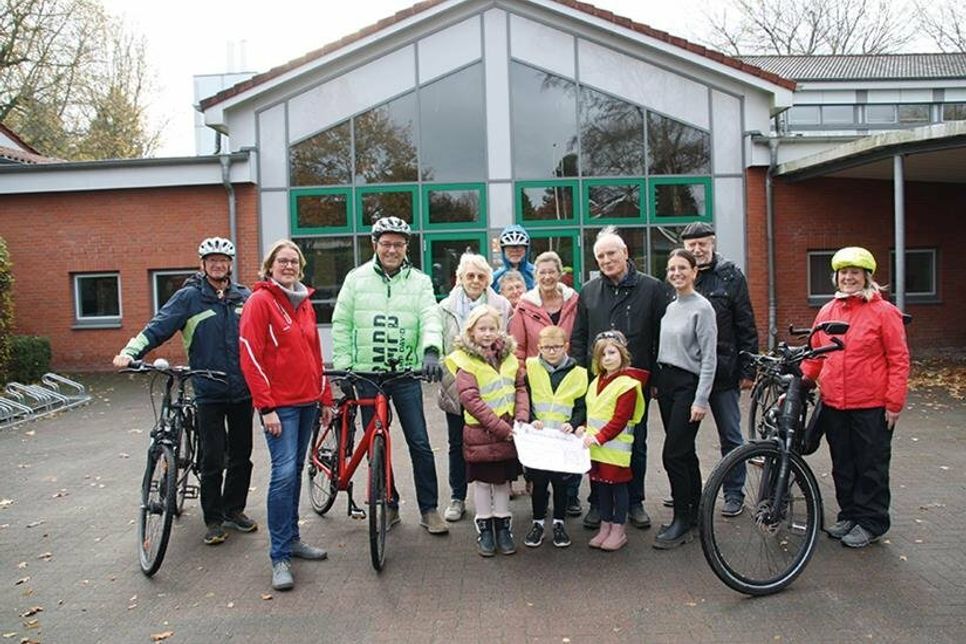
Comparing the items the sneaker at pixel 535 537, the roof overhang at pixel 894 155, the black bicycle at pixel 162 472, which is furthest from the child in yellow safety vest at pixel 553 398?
the roof overhang at pixel 894 155

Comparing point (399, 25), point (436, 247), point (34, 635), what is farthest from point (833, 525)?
point (399, 25)

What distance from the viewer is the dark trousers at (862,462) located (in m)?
4.82

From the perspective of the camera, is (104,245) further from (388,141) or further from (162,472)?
(162,472)

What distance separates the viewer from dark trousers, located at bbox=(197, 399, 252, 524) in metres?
5.34

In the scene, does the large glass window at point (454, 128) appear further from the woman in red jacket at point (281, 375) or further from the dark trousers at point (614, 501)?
the dark trousers at point (614, 501)

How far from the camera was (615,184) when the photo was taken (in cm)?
1522

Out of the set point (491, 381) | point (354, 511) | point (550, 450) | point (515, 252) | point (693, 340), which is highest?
point (515, 252)

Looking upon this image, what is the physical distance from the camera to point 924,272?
1612cm

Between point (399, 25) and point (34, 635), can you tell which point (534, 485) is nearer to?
point (34, 635)

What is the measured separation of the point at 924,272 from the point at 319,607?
15814 mm

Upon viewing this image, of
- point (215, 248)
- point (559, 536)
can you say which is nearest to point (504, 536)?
point (559, 536)

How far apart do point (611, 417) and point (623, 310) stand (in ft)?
2.46

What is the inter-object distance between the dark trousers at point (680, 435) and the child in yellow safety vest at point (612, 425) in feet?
0.63

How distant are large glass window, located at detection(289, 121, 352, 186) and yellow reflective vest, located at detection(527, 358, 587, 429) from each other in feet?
36.8
